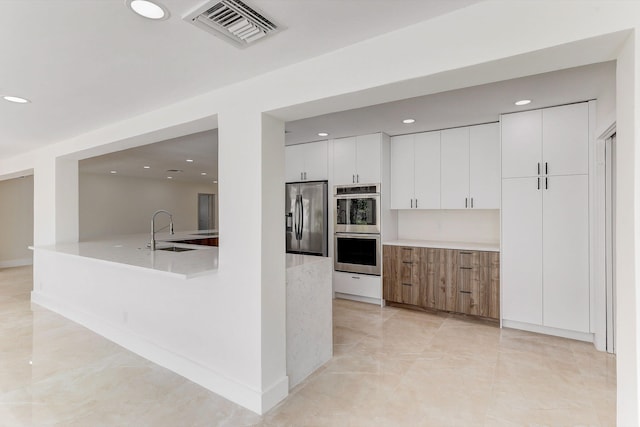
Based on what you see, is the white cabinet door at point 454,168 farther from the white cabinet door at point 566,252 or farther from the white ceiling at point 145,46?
the white ceiling at point 145,46

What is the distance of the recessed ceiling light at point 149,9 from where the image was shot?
55.1 inches

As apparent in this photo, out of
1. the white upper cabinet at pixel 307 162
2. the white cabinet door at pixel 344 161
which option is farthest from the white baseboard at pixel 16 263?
the white cabinet door at pixel 344 161

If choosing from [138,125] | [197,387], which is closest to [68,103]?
[138,125]

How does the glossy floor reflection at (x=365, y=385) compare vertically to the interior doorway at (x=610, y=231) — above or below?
below

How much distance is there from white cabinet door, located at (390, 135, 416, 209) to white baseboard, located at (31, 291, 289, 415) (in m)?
2.99

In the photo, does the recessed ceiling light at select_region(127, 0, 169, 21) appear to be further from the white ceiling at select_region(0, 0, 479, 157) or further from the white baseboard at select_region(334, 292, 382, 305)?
the white baseboard at select_region(334, 292, 382, 305)

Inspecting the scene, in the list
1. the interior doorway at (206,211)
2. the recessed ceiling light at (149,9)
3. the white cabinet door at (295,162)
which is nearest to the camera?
the recessed ceiling light at (149,9)

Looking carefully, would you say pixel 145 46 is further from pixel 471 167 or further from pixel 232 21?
pixel 471 167

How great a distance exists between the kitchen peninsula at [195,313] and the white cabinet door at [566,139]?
257 cm

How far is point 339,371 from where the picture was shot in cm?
279

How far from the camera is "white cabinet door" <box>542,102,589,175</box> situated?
3270mm

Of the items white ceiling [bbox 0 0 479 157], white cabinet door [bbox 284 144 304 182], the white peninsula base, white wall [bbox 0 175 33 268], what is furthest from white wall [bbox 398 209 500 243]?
white wall [bbox 0 175 33 268]

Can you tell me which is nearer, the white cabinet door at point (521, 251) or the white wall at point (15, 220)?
the white cabinet door at point (521, 251)

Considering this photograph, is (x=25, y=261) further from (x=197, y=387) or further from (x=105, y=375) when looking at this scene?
(x=197, y=387)
